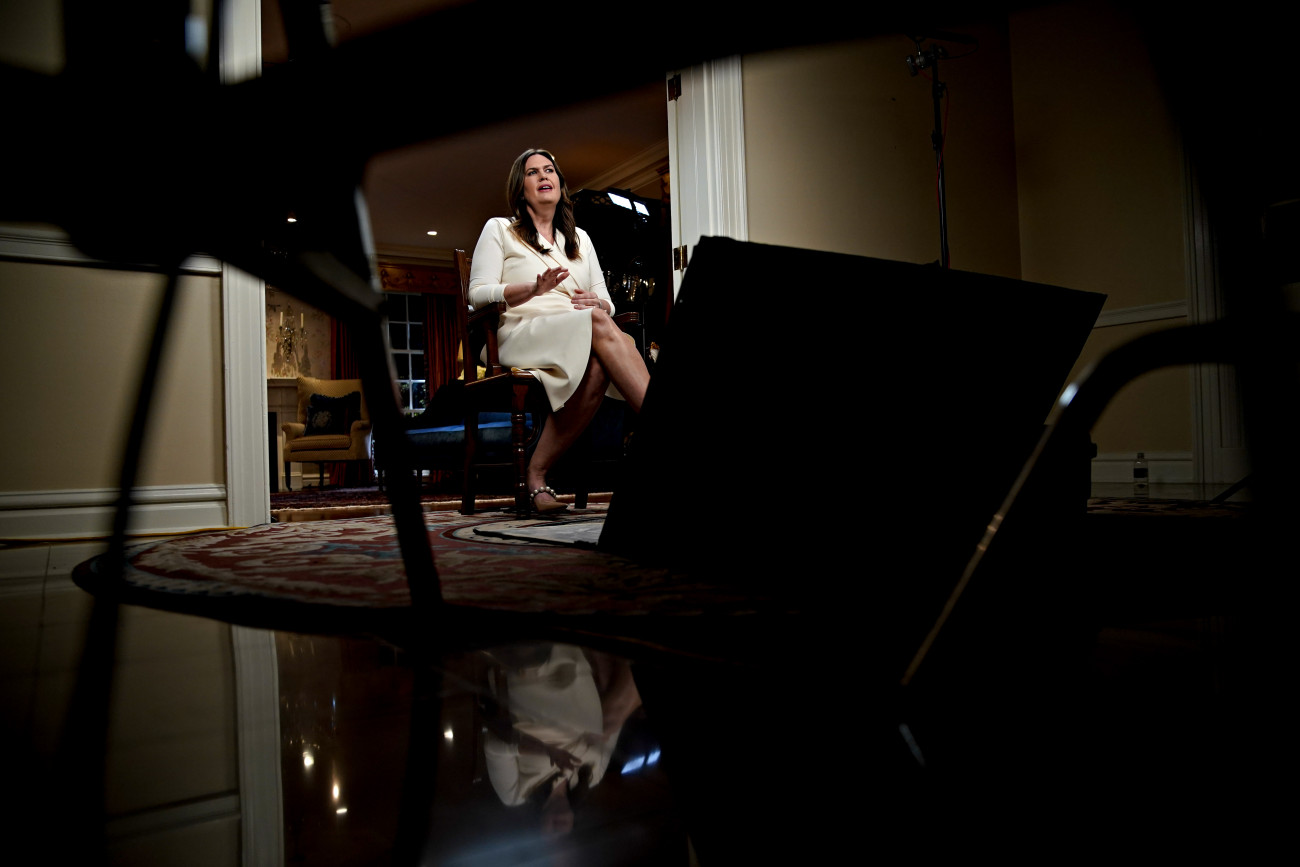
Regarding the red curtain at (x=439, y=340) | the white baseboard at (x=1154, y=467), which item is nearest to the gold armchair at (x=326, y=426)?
the red curtain at (x=439, y=340)

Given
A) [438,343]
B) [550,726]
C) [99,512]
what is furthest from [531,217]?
[438,343]

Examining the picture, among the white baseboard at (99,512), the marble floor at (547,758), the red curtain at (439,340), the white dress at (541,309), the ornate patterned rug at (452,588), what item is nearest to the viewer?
the marble floor at (547,758)

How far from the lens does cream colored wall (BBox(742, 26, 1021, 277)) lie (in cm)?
347

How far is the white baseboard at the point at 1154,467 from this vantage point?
345 cm

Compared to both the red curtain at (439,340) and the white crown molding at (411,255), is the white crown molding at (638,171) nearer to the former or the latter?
the white crown molding at (411,255)

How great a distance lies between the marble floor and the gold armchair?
7149 mm

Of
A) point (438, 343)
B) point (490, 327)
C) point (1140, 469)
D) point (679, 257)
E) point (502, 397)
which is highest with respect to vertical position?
point (438, 343)

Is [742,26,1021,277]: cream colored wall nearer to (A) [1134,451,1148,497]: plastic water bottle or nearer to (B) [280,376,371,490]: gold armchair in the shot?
(A) [1134,451,1148,497]: plastic water bottle

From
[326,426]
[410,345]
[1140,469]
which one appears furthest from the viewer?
[410,345]

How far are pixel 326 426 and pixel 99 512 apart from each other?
18.4 ft

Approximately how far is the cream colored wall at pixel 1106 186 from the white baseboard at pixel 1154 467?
3cm

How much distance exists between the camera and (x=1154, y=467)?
11.7 ft

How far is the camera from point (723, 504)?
96 centimetres

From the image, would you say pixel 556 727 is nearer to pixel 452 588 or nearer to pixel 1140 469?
pixel 452 588
